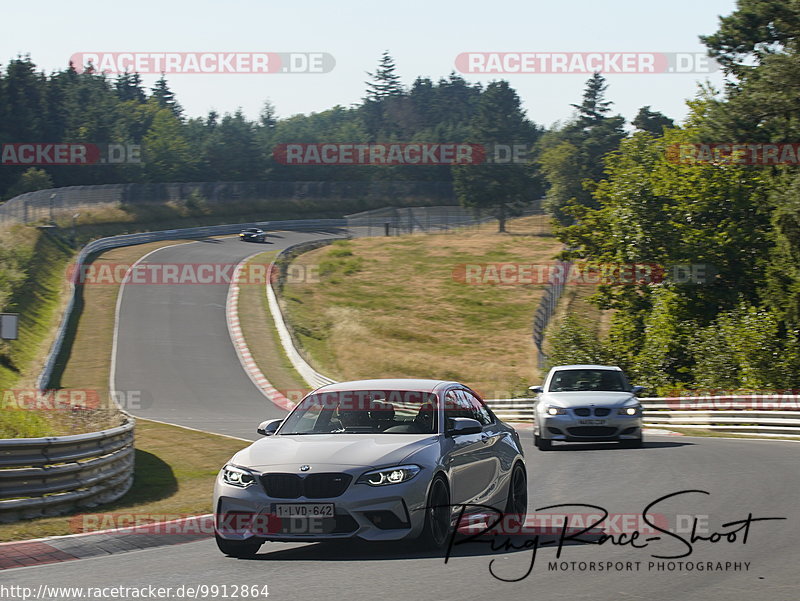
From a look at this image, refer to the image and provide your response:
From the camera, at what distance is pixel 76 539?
1016cm

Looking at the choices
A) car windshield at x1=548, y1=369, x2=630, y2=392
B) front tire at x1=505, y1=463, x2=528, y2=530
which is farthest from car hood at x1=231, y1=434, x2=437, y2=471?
car windshield at x1=548, y1=369, x2=630, y2=392

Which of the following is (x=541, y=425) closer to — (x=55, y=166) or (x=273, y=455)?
(x=273, y=455)

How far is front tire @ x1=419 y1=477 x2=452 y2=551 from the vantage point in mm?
8758

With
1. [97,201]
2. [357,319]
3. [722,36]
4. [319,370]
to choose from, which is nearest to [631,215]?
[722,36]

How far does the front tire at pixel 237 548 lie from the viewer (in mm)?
8766

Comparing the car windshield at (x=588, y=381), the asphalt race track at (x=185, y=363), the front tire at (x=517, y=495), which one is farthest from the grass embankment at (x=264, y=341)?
the front tire at (x=517, y=495)

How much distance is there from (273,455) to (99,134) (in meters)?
104

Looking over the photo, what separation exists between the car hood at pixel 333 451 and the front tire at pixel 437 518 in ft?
1.20

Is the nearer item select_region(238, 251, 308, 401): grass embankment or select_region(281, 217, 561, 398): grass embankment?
select_region(238, 251, 308, 401): grass embankment

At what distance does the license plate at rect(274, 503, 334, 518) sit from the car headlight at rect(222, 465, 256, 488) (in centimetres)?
36

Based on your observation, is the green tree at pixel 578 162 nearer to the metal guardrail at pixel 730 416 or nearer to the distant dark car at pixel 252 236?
the distant dark car at pixel 252 236

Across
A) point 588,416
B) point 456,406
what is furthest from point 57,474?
point 588,416

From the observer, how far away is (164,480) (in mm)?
17172

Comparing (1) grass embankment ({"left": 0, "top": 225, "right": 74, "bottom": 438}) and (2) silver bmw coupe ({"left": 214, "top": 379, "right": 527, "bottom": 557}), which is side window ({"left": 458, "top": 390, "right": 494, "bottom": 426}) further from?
(1) grass embankment ({"left": 0, "top": 225, "right": 74, "bottom": 438})
